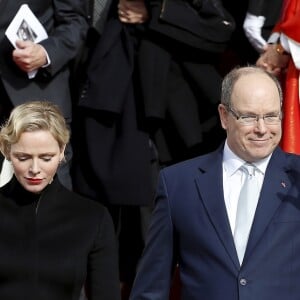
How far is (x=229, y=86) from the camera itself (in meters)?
4.68

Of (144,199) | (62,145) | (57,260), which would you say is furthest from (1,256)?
(144,199)

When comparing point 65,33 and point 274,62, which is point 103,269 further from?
point 65,33

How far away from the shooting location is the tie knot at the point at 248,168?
457 cm

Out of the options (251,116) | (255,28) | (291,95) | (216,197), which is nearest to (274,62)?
(291,95)

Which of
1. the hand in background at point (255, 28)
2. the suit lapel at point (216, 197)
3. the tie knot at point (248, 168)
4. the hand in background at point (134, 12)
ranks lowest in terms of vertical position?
the hand in background at point (134, 12)

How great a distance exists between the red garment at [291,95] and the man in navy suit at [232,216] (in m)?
0.92

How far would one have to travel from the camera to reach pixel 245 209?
14.7 feet

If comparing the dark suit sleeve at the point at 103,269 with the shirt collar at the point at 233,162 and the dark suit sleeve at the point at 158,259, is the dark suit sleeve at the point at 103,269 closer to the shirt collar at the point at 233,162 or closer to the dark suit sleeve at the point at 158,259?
the dark suit sleeve at the point at 158,259

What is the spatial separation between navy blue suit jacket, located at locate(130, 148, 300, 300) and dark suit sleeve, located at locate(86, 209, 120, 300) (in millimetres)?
100

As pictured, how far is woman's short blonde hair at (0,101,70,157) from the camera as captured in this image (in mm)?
4543

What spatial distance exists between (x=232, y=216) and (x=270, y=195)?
17 cm

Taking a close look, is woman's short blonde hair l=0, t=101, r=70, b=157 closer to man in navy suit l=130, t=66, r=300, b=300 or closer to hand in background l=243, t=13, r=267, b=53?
man in navy suit l=130, t=66, r=300, b=300

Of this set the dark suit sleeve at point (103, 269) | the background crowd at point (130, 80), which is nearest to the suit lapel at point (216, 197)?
the dark suit sleeve at point (103, 269)

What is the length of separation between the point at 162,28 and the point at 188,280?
1885 mm
